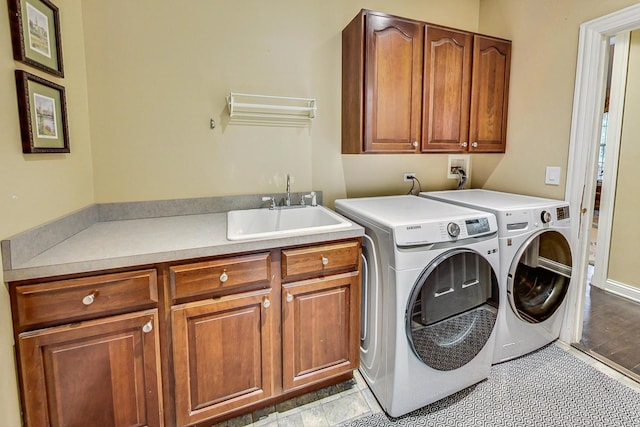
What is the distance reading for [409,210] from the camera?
5.78 ft

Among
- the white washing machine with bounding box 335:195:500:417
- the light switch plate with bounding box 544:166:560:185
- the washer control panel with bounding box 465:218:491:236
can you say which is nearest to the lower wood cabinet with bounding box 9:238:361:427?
the white washing machine with bounding box 335:195:500:417

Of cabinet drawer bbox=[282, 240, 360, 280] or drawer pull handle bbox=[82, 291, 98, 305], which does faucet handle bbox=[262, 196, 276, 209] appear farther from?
drawer pull handle bbox=[82, 291, 98, 305]

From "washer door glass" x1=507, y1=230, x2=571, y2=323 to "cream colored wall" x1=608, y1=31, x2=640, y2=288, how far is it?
4.18 ft

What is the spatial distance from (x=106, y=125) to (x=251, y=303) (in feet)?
4.09

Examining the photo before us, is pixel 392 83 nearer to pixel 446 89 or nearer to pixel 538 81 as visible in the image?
pixel 446 89

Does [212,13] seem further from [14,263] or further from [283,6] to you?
[14,263]

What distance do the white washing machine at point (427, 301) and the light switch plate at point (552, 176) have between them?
83 cm

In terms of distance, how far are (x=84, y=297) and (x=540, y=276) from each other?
234cm

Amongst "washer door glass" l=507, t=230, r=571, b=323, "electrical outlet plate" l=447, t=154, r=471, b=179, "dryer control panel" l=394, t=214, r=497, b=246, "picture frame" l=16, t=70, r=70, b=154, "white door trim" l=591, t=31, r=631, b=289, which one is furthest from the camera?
"electrical outlet plate" l=447, t=154, r=471, b=179

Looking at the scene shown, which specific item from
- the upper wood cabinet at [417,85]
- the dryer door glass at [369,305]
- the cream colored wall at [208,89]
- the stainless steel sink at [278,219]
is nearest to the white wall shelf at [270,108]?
the cream colored wall at [208,89]

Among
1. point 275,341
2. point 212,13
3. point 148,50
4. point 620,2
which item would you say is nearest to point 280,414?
point 275,341

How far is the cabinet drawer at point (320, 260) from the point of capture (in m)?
1.46

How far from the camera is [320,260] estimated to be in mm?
1520

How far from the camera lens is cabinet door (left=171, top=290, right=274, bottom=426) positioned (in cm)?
133
